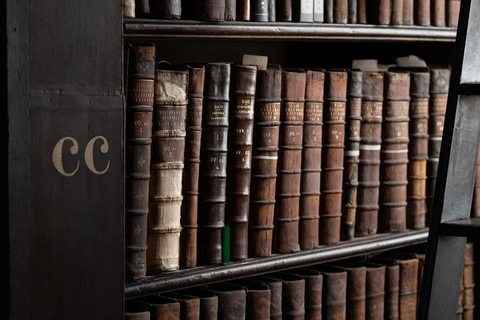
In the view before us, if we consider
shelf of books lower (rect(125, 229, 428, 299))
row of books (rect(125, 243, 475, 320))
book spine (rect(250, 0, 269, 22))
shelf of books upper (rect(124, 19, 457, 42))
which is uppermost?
book spine (rect(250, 0, 269, 22))

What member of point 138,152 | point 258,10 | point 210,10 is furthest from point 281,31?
point 138,152

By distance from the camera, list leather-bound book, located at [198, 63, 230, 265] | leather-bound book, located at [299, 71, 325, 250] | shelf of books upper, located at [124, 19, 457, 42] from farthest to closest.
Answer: leather-bound book, located at [299, 71, 325, 250], leather-bound book, located at [198, 63, 230, 265], shelf of books upper, located at [124, 19, 457, 42]

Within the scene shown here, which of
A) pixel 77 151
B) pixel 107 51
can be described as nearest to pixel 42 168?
pixel 77 151

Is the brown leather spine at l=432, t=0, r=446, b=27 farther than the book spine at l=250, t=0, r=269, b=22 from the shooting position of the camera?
Yes

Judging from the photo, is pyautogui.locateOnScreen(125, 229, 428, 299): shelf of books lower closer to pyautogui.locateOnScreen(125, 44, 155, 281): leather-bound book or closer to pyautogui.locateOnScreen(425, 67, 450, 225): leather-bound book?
pyautogui.locateOnScreen(125, 44, 155, 281): leather-bound book

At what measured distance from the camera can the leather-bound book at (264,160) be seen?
1335 millimetres

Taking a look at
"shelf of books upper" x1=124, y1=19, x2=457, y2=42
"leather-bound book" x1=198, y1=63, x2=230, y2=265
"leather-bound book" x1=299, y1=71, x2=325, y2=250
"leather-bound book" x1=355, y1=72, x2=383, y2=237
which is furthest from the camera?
"leather-bound book" x1=355, y1=72, x2=383, y2=237

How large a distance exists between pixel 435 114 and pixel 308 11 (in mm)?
463

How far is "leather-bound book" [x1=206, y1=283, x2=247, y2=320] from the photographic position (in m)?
1.32

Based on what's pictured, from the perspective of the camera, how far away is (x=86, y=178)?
41.8 inches

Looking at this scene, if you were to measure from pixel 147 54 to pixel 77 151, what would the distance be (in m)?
0.23

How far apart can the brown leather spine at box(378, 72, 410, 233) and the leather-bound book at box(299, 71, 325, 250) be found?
201 mm

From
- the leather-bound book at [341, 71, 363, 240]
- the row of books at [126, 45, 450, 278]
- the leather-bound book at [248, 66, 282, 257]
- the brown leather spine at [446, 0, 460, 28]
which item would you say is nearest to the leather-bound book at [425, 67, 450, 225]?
the row of books at [126, 45, 450, 278]

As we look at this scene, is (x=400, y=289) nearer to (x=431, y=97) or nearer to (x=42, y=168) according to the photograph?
(x=431, y=97)
